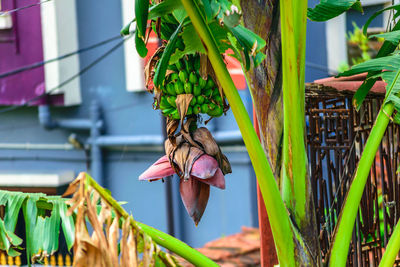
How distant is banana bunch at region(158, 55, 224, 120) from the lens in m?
1.56

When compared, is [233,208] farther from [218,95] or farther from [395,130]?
[218,95]

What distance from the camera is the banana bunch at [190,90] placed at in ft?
5.10

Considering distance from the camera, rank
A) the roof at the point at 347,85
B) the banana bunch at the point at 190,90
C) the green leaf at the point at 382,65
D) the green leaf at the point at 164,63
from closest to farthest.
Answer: the green leaf at the point at 164,63 → the banana bunch at the point at 190,90 → the green leaf at the point at 382,65 → the roof at the point at 347,85

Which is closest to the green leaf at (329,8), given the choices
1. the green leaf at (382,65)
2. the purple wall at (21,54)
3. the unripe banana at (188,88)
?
the green leaf at (382,65)

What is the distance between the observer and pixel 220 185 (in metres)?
1.49

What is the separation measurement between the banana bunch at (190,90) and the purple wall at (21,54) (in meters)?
5.20

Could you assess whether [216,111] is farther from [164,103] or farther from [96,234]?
[96,234]

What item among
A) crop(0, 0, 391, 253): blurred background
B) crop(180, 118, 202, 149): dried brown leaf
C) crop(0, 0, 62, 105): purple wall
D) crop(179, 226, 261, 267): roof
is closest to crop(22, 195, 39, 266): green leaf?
crop(180, 118, 202, 149): dried brown leaf

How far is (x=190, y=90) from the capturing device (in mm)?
1544

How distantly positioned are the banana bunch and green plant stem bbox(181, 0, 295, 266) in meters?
0.12

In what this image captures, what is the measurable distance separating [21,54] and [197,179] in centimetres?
552

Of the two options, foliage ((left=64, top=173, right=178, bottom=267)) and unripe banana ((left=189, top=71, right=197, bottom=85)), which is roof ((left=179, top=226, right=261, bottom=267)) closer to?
unripe banana ((left=189, top=71, right=197, bottom=85))

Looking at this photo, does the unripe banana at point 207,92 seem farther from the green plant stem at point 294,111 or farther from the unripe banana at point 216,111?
the green plant stem at point 294,111

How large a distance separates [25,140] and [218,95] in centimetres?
569
